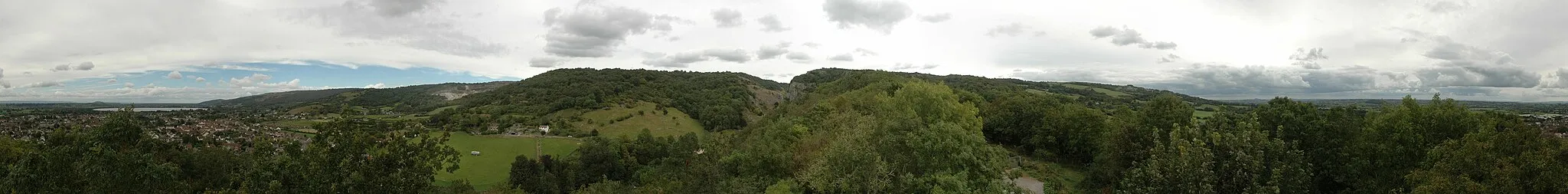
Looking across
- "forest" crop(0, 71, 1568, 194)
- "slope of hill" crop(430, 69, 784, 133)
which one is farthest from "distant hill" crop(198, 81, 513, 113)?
"forest" crop(0, 71, 1568, 194)

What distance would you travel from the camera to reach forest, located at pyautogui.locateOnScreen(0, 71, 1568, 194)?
38.1 feet

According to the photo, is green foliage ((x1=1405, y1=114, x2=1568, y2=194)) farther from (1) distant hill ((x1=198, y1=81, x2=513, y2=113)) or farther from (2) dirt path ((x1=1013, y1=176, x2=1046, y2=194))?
(1) distant hill ((x1=198, y1=81, x2=513, y2=113))

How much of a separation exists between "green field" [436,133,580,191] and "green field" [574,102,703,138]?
38.8ft

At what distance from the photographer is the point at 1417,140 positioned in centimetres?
2367

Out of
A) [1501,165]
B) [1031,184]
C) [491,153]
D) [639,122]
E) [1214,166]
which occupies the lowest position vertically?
[491,153]

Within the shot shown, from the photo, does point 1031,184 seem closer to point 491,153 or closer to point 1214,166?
point 1214,166

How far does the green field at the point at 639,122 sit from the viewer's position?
11088 cm

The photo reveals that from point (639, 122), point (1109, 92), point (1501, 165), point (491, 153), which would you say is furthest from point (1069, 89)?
point (1501, 165)

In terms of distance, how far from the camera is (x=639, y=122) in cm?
11712

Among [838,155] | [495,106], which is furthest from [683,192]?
[495,106]

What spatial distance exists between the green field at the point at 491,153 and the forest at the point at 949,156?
66.2 ft

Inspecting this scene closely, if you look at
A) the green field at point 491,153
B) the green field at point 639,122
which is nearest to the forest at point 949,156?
the green field at point 491,153

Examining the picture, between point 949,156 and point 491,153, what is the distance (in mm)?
80190

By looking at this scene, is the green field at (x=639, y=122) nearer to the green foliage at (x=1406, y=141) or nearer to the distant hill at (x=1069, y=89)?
the distant hill at (x=1069, y=89)
